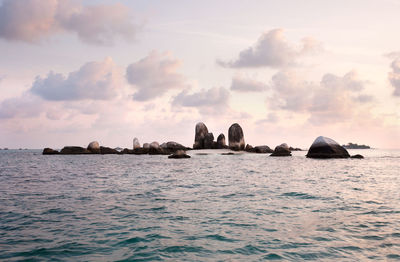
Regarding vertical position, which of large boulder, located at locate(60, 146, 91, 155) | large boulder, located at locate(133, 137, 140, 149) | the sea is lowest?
the sea

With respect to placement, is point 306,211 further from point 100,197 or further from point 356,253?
point 100,197

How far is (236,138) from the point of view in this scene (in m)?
89.8

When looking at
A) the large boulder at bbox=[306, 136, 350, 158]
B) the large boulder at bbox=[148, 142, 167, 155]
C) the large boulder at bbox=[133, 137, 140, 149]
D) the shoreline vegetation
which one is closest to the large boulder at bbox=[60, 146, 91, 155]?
the shoreline vegetation

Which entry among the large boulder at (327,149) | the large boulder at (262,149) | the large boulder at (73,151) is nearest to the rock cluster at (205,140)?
the large boulder at (262,149)

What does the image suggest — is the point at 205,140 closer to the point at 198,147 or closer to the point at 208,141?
the point at 208,141

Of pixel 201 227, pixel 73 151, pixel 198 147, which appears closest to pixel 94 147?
pixel 73 151

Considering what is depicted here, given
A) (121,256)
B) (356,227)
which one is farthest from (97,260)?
(356,227)

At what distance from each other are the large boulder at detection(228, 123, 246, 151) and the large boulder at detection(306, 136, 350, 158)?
34.6 m

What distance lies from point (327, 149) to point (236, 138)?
37615 millimetres

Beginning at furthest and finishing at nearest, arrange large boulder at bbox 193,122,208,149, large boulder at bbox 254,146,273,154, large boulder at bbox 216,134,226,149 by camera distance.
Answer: large boulder at bbox 193,122,208,149 → large boulder at bbox 216,134,226,149 → large boulder at bbox 254,146,273,154

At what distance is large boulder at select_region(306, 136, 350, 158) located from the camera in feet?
178

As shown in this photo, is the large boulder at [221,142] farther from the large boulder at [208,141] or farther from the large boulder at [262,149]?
the large boulder at [262,149]

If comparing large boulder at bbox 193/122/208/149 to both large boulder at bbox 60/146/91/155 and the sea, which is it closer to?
large boulder at bbox 60/146/91/155

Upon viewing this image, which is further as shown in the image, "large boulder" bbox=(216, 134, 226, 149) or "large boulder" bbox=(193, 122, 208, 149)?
"large boulder" bbox=(193, 122, 208, 149)
